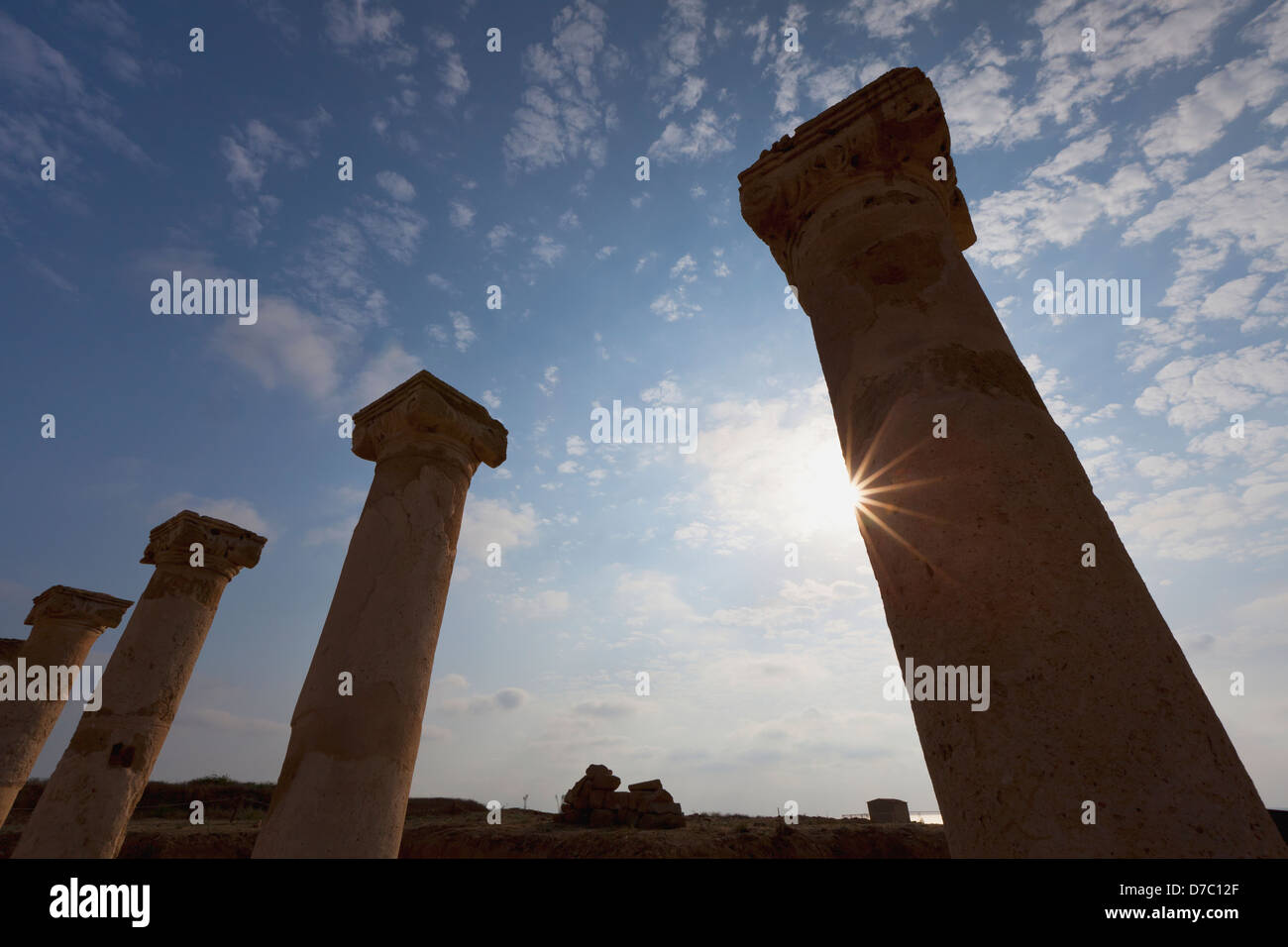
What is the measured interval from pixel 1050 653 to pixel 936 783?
0.66 metres

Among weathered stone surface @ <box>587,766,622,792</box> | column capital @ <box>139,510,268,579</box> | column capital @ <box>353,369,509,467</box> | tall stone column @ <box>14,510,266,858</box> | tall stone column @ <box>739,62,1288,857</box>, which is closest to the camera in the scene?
tall stone column @ <box>739,62,1288,857</box>

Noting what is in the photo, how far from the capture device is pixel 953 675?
2371 millimetres

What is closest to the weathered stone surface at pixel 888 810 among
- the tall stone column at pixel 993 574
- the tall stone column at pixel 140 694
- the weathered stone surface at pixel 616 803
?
the weathered stone surface at pixel 616 803

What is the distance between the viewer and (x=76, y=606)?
12258 millimetres

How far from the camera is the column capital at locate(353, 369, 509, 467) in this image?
6254 mm

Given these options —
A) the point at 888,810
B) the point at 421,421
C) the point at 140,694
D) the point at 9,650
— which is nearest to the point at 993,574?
the point at 421,421

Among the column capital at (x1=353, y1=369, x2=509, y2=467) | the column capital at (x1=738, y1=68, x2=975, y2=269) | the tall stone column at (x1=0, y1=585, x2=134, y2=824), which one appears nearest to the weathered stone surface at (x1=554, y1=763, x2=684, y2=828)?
the tall stone column at (x1=0, y1=585, x2=134, y2=824)

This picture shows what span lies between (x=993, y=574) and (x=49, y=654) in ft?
54.2

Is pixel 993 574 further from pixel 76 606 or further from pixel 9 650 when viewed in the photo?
pixel 9 650

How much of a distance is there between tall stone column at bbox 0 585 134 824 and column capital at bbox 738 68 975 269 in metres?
15.1

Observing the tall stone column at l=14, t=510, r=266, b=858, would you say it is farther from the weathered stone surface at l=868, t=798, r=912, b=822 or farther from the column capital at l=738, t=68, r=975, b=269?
the weathered stone surface at l=868, t=798, r=912, b=822
